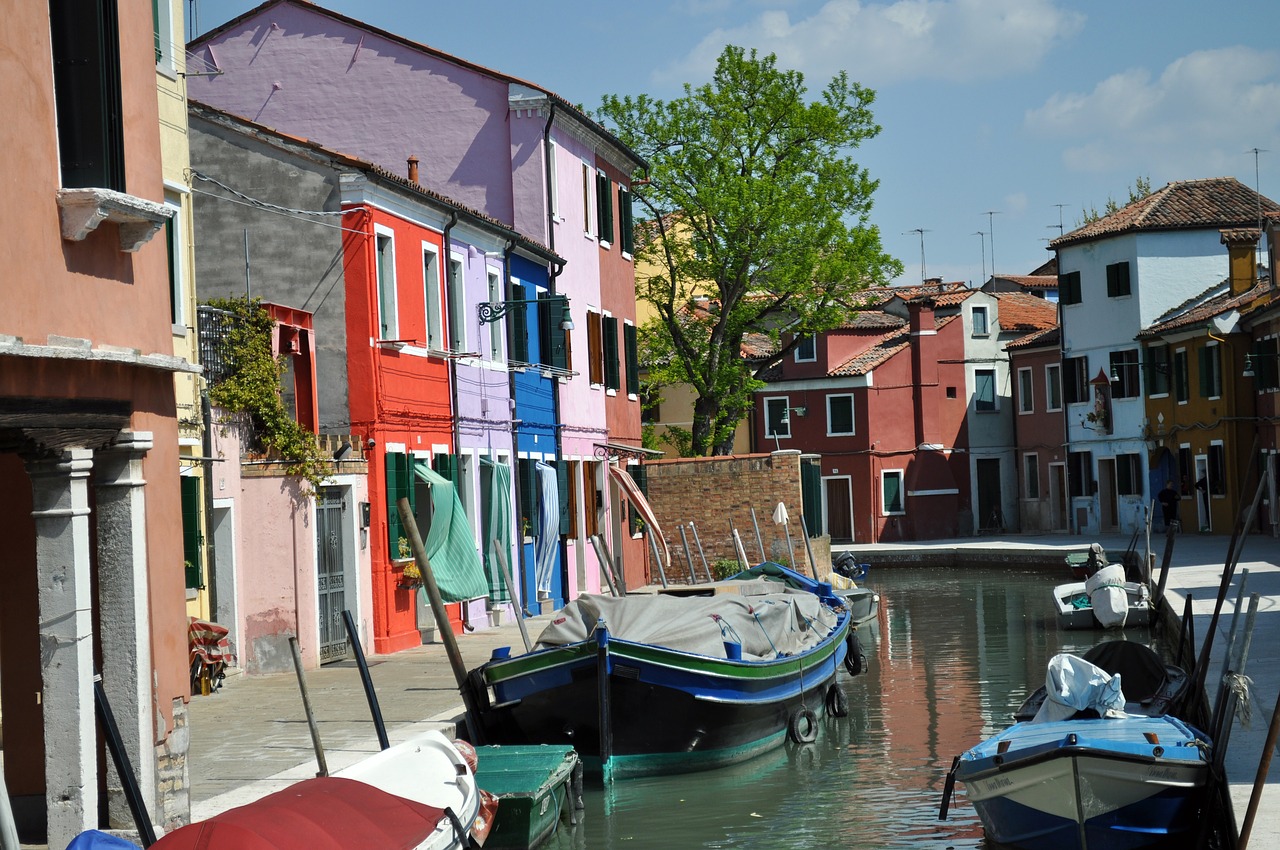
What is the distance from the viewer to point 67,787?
9398 mm

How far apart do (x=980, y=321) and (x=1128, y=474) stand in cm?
896

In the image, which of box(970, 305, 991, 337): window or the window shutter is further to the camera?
box(970, 305, 991, 337): window

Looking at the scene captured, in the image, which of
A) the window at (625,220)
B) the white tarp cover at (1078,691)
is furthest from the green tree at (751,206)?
the white tarp cover at (1078,691)

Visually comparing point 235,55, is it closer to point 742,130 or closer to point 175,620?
point 742,130

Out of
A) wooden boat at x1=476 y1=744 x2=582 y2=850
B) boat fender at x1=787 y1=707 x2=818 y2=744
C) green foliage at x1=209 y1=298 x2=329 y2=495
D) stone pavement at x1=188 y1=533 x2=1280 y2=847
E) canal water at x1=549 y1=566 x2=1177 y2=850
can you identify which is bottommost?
canal water at x1=549 y1=566 x2=1177 y2=850

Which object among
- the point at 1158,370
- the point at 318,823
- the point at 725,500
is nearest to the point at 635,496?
the point at 725,500

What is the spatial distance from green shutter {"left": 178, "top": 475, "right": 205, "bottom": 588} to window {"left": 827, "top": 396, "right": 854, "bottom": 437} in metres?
37.5

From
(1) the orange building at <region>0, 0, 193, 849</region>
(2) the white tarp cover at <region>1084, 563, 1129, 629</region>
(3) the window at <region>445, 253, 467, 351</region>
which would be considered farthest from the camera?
(2) the white tarp cover at <region>1084, 563, 1129, 629</region>

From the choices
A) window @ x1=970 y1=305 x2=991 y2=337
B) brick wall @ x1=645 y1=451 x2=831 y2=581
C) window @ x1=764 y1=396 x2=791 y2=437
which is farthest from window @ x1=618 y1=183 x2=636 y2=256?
window @ x1=970 y1=305 x2=991 y2=337

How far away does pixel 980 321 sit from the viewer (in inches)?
2151

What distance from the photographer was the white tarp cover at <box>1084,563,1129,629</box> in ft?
90.5

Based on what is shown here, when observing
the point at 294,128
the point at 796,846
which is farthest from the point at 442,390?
the point at 796,846

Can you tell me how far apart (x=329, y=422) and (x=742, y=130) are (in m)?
22.4

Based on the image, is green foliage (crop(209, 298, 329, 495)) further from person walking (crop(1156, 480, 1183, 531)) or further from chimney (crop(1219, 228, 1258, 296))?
chimney (crop(1219, 228, 1258, 296))
